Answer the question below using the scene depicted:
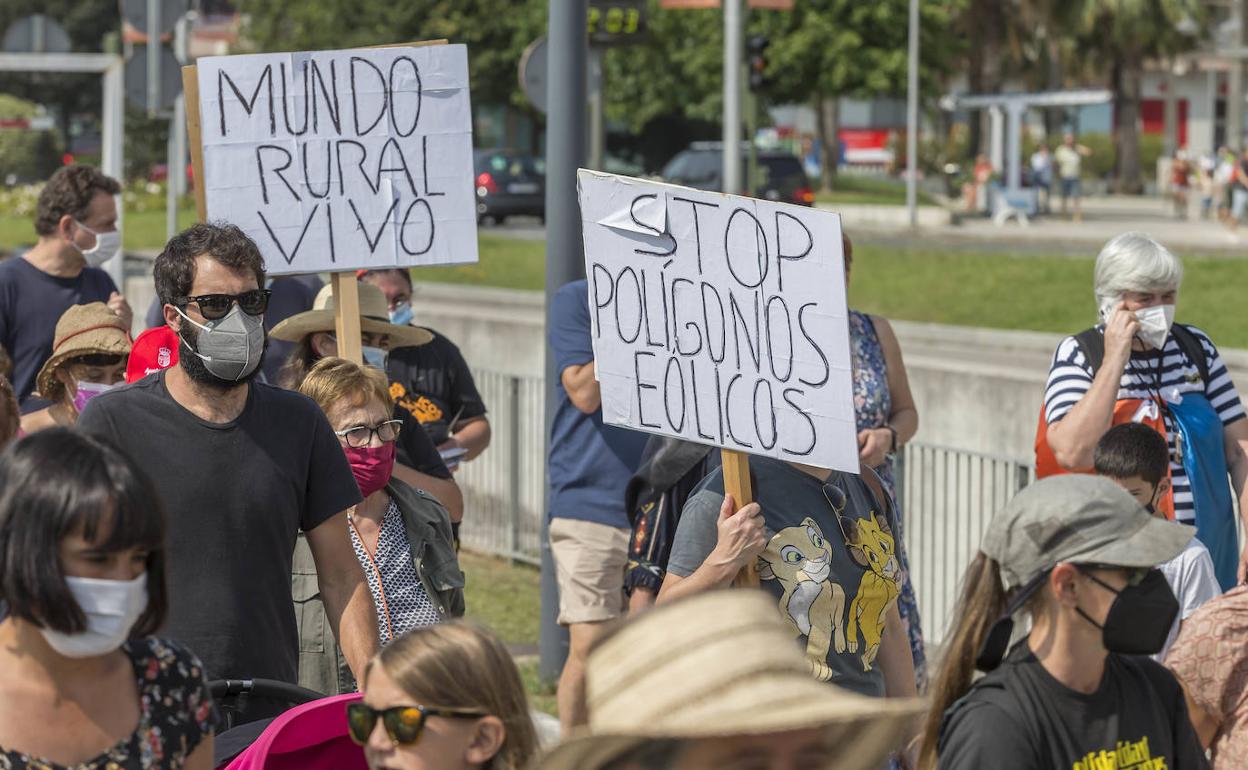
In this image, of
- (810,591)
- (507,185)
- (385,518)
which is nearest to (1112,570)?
(810,591)

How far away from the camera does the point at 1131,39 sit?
5900cm

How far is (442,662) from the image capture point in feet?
9.54

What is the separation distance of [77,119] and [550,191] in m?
Result: 56.4

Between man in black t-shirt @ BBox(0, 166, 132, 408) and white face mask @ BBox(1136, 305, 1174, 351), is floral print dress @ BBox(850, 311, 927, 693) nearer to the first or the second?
white face mask @ BBox(1136, 305, 1174, 351)

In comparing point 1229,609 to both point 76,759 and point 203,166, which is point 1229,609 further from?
point 203,166

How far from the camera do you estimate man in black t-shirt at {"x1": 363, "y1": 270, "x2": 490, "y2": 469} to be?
6.80m

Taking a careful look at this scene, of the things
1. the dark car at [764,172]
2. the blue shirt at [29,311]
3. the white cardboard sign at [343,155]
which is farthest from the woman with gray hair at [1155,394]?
the dark car at [764,172]

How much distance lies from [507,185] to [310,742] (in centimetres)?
3362

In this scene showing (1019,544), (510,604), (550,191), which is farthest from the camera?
(510,604)

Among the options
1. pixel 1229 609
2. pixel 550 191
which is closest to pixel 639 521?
pixel 1229 609

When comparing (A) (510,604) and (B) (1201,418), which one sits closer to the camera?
(B) (1201,418)

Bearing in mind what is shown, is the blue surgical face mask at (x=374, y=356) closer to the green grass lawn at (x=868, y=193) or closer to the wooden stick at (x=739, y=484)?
the wooden stick at (x=739, y=484)

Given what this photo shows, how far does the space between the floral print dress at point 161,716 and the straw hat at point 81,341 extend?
3116 mm

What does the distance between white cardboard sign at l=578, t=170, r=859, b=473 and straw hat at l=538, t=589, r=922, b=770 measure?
208cm
